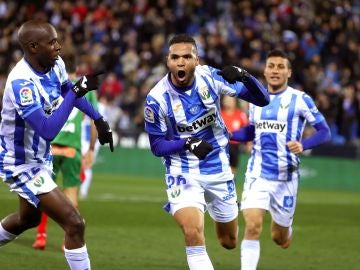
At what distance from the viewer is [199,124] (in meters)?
8.43

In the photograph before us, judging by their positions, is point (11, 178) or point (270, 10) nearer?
point (11, 178)

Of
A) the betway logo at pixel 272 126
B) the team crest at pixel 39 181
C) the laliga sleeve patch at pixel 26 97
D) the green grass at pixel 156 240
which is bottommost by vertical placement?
the green grass at pixel 156 240

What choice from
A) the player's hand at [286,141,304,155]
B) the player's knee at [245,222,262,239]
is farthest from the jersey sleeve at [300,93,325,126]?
the player's knee at [245,222,262,239]

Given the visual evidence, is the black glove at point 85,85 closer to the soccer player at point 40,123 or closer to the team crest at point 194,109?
the soccer player at point 40,123

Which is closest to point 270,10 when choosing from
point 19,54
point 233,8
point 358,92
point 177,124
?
point 233,8

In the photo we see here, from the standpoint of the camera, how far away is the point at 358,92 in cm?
2423

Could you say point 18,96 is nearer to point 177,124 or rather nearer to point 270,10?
point 177,124

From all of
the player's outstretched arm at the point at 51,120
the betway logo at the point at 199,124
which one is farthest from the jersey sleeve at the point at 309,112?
the player's outstretched arm at the point at 51,120

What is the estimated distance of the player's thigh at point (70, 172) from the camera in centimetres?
1185

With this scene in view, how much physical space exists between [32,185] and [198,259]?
1.57 metres

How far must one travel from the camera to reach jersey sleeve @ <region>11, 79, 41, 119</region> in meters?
7.72

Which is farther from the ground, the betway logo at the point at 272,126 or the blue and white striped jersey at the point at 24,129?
the blue and white striped jersey at the point at 24,129

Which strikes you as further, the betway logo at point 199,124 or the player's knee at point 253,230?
the player's knee at point 253,230

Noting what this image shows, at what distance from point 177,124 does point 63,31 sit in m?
21.3
